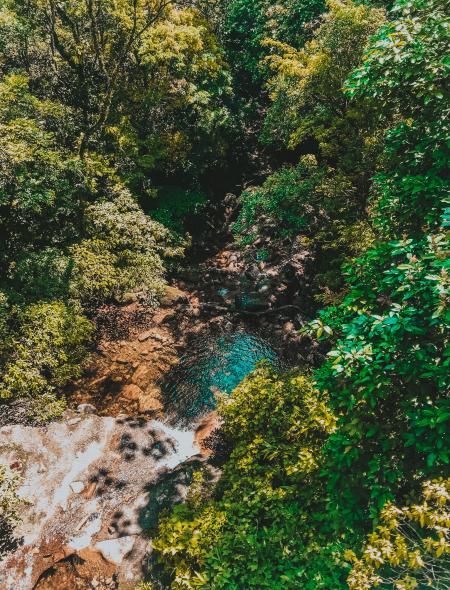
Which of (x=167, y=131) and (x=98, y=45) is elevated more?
(x=98, y=45)

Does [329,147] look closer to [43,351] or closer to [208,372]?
[208,372]

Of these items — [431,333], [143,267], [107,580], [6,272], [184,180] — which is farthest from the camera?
[184,180]

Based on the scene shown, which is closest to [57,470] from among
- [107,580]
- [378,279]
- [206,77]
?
[107,580]

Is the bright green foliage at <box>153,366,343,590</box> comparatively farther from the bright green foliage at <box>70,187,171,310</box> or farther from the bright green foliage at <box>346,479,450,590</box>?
the bright green foliage at <box>70,187,171,310</box>

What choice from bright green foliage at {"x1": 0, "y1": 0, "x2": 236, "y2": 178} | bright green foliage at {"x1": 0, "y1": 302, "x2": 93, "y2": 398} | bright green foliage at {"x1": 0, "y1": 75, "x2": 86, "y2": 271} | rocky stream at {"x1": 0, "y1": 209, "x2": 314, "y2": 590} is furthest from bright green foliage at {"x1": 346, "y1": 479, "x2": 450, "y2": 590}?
bright green foliage at {"x1": 0, "y1": 0, "x2": 236, "y2": 178}

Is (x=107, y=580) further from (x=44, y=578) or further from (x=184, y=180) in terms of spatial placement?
(x=184, y=180)

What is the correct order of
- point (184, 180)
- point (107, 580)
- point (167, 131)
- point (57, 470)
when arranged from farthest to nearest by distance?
point (184, 180) → point (167, 131) → point (57, 470) → point (107, 580)
